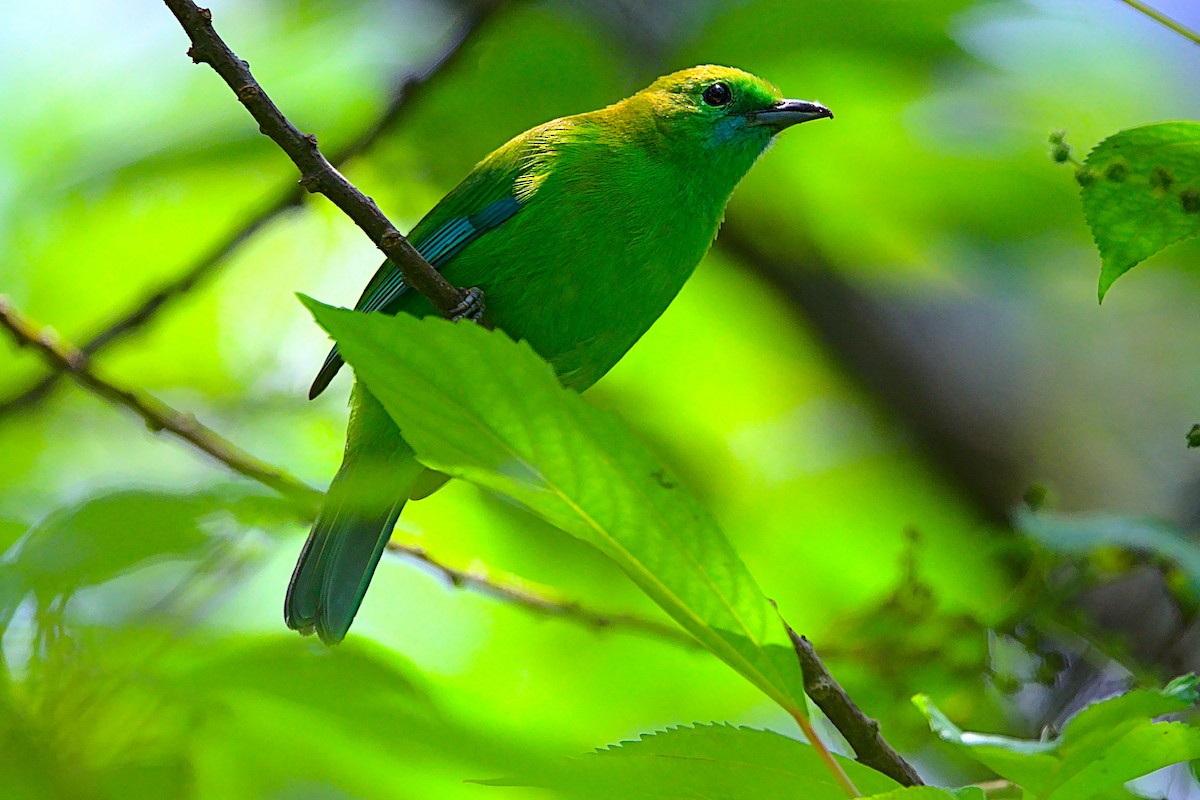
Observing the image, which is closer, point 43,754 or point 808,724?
point 43,754

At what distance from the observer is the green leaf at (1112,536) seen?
2.46 metres

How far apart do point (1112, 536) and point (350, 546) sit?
1947 mm

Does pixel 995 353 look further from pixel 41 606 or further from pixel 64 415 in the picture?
pixel 41 606

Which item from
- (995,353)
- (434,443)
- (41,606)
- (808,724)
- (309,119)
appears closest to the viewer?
(41,606)

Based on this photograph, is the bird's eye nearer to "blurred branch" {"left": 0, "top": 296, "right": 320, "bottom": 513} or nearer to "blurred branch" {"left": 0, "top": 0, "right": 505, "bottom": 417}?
"blurred branch" {"left": 0, "top": 0, "right": 505, "bottom": 417}

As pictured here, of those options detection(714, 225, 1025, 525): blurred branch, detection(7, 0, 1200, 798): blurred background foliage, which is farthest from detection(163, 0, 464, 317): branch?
detection(714, 225, 1025, 525): blurred branch

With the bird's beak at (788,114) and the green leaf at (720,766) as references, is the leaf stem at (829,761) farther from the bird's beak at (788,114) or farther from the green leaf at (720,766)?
the bird's beak at (788,114)

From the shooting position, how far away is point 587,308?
286 cm

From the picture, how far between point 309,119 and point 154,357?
942 mm

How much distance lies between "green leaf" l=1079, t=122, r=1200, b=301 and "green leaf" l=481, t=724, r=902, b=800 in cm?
78

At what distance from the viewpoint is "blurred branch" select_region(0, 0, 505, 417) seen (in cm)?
324

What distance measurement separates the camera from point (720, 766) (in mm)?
1253

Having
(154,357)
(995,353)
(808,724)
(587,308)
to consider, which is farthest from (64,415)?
(995,353)

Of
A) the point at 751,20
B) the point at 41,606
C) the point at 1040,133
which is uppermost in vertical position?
the point at 41,606
